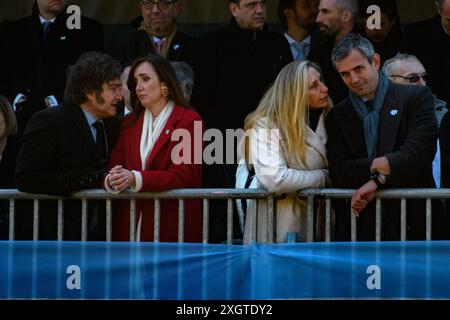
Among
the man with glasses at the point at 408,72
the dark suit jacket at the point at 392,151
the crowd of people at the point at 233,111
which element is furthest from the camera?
the man with glasses at the point at 408,72

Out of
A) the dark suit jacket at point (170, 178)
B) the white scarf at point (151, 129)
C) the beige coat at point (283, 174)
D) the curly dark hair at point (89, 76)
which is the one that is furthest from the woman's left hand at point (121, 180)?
the beige coat at point (283, 174)

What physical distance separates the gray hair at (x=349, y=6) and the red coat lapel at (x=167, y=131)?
1.40 metres

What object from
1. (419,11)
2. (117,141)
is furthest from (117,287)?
(419,11)

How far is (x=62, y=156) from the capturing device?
8.53 m

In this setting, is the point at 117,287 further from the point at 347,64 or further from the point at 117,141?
the point at 347,64

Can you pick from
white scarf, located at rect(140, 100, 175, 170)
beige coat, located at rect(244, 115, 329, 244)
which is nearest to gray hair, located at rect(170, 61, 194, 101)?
white scarf, located at rect(140, 100, 175, 170)

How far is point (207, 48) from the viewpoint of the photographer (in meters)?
9.04

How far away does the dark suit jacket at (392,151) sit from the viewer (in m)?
8.16

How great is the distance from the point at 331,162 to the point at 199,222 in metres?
0.98

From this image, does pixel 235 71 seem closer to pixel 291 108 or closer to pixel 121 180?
pixel 291 108

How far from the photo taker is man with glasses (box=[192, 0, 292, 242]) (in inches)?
353

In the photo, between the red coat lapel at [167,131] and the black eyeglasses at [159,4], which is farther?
the black eyeglasses at [159,4]

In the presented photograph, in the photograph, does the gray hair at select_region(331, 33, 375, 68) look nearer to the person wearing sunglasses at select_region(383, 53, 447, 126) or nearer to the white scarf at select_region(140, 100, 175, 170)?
the person wearing sunglasses at select_region(383, 53, 447, 126)

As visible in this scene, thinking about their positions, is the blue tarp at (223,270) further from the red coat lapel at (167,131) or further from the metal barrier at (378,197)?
the red coat lapel at (167,131)
